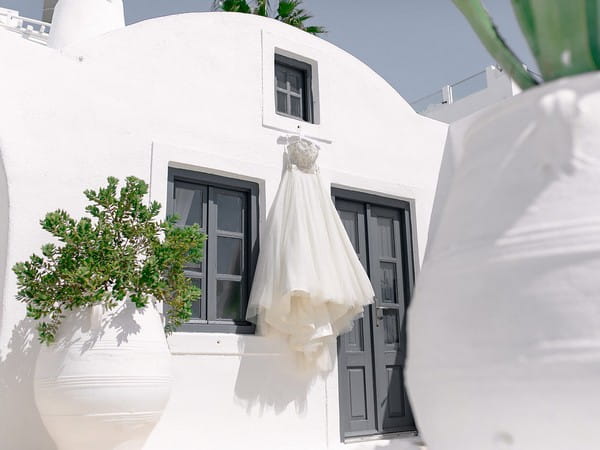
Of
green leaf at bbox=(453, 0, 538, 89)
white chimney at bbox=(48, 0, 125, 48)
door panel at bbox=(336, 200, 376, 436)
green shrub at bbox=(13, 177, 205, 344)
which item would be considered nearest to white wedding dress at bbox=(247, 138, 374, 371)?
door panel at bbox=(336, 200, 376, 436)

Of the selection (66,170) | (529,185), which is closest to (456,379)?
(529,185)

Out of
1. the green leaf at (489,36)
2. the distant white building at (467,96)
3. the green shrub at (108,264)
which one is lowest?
the green shrub at (108,264)

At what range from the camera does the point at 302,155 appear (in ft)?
15.7

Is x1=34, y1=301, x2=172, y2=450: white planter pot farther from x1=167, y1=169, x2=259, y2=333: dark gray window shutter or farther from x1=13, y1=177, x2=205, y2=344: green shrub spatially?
x1=167, y1=169, x2=259, y2=333: dark gray window shutter

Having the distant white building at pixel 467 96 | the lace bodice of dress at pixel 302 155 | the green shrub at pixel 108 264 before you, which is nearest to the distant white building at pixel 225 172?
the lace bodice of dress at pixel 302 155

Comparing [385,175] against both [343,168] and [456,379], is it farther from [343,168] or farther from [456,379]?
[456,379]

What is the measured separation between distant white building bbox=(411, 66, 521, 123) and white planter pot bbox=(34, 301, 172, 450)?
25.8ft

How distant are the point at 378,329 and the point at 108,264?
275cm

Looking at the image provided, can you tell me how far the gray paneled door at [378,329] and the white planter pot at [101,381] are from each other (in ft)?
6.72

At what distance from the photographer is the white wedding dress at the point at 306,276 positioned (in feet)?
13.6

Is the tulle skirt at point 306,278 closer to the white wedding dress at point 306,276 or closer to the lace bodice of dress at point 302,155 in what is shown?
the white wedding dress at point 306,276

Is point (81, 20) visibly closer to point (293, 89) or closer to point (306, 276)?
point (293, 89)

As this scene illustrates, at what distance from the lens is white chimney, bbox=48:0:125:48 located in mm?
4934

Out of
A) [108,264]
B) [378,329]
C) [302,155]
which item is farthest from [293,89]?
[108,264]
